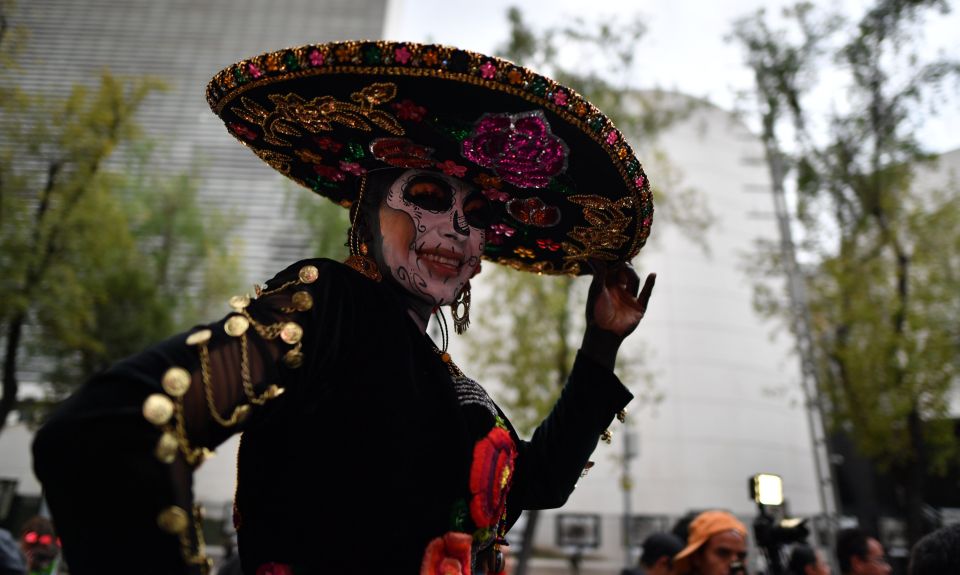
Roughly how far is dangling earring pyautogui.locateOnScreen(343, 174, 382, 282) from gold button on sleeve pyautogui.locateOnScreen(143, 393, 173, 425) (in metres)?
0.90

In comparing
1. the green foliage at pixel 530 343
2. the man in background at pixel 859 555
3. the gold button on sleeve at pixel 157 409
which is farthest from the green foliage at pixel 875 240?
the gold button on sleeve at pixel 157 409

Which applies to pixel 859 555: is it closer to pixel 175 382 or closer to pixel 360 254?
pixel 360 254

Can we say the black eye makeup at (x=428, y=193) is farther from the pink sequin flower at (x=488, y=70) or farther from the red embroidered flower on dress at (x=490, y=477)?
the red embroidered flower on dress at (x=490, y=477)

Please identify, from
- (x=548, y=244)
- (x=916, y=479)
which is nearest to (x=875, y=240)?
(x=916, y=479)

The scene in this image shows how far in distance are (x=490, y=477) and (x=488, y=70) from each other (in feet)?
3.76

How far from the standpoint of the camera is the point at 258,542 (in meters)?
1.71

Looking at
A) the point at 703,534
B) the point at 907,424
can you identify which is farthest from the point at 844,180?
the point at 703,534

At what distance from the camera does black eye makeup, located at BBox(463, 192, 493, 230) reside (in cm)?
239

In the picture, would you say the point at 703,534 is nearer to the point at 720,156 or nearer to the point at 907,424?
the point at 907,424

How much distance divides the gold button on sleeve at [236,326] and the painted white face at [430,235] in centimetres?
76

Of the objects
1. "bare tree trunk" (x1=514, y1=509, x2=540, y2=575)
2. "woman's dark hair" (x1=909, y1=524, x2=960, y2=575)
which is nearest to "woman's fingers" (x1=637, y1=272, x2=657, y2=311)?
"woman's dark hair" (x1=909, y1=524, x2=960, y2=575)

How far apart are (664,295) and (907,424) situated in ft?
30.4

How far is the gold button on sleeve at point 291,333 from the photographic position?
1.57 meters

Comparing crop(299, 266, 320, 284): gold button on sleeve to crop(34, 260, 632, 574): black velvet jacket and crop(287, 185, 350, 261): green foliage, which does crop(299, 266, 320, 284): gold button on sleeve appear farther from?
crop(287, 185, 350, 261): green foliage
